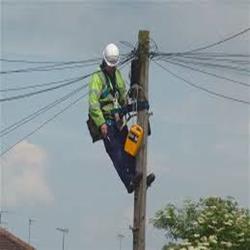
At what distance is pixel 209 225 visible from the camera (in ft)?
55.8

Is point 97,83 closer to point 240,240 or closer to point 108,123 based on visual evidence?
point 108,123

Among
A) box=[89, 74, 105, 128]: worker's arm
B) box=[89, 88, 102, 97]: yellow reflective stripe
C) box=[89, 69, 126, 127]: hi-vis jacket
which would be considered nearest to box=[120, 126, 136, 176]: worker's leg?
box=[89, 69, 126, 127]: hi-vis jacket

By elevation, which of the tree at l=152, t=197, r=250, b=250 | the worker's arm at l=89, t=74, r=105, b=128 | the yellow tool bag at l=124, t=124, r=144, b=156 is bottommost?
the tree at l=152, t=197, r=250, b=250

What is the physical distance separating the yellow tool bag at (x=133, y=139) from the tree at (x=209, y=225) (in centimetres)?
357

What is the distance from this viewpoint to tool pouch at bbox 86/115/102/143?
1273 cm

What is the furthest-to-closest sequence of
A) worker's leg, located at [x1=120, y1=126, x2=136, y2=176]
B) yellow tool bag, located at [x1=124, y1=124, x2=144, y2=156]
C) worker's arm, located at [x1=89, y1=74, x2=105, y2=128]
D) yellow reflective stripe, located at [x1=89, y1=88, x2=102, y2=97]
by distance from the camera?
worker's leg, located at [x1=120, y1=126, x2=136, y2=176] < yellow tool bag, located at [x1=124, y1=124, x2=144, y2=156] < yellow reflective stripe, located at [x1=89, y1=88, x2=102, y2=97] < worker's arm, located at [x1=89, y1=74, x2=105, y2=128]

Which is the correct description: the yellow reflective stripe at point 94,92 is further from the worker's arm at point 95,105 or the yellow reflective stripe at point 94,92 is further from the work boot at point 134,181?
the work boot at point 134,181

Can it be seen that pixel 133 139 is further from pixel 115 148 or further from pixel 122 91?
pixel 122 91

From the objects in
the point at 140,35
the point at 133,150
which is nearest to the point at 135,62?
the point at 140,35

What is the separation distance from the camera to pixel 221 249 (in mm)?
16219

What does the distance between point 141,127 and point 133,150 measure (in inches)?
14.7

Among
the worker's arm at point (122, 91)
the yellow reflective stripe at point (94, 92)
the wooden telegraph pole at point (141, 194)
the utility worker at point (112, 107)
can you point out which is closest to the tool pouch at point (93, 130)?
the utility worker at point (112, 107)

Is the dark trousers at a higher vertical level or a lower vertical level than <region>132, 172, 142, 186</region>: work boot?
higher

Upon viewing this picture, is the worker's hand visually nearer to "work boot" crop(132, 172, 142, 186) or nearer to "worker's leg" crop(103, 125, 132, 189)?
"worker's leg" crop(103, 125, 132, 189)
